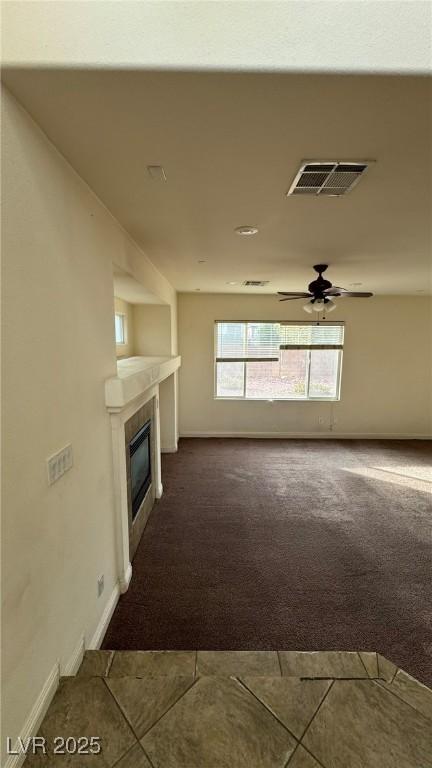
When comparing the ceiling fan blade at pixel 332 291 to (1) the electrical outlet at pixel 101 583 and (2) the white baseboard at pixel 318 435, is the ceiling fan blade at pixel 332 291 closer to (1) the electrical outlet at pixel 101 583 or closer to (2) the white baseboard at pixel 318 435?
(2) the white baseboard at pixel 318 435

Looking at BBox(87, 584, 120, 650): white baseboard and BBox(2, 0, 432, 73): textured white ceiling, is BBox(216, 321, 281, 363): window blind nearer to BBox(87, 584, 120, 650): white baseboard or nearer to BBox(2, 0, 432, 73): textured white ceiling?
BBox(87, 584, 120, 650): white baseboard

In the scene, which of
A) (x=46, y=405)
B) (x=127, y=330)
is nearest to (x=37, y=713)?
(x=46, y=405)

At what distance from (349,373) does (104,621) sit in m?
5.53

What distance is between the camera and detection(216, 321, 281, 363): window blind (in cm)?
598

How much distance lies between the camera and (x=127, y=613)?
2.20m

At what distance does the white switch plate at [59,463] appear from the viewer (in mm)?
1346

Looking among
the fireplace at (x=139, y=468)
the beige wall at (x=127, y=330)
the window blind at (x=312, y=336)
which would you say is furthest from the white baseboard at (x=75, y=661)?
the window blind at (x=312, y=336)

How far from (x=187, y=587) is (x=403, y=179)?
2.99m

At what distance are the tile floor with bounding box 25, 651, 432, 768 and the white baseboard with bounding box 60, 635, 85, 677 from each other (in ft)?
0.30

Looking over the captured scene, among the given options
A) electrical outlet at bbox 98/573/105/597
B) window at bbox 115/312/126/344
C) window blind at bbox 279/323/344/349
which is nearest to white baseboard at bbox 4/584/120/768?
electrical outlet at bbox 98/573/105/597

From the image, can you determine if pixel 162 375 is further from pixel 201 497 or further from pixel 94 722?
pixel 94 722

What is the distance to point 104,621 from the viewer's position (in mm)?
2025

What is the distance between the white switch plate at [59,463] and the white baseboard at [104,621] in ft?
3.67

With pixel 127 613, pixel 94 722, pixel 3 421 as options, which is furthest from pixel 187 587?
pixel 3 421
